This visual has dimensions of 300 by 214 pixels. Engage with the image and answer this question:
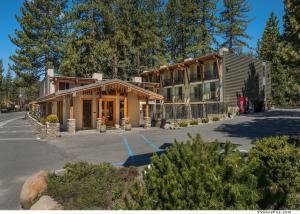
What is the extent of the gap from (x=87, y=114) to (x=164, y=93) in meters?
21.2

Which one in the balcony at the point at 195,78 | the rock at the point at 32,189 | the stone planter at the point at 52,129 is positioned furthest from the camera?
the balcony at the point at 195,78

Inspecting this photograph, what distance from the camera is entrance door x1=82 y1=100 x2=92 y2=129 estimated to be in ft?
83.9

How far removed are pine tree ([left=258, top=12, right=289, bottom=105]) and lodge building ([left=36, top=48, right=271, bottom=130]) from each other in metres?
9.49

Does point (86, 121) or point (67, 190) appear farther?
point (86, 121)

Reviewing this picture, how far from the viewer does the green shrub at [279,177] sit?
5465 mm

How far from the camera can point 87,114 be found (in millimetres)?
25766

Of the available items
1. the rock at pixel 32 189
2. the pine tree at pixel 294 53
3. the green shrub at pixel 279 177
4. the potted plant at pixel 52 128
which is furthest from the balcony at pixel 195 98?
the green shrub at pixel 279 177

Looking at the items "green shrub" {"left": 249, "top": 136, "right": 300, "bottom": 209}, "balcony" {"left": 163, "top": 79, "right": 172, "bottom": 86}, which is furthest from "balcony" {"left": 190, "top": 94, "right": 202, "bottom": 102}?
"green shrub" {"left": 249, "top": 136, "right": 300, "bottom": 209}

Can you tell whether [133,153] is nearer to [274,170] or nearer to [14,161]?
[14,161]

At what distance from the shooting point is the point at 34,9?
158 feet

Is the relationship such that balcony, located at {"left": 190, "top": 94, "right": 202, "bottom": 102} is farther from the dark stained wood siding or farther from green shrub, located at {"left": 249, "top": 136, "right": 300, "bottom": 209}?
green shrub, located at {"left": 249, "top": 136, "right": 300, "bottom": 209}

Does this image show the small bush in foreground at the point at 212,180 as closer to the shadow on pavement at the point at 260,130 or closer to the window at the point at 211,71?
the shadow on pavement at the point at 260,130

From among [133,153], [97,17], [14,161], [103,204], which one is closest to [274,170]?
[103,204]

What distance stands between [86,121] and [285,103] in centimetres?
4098
